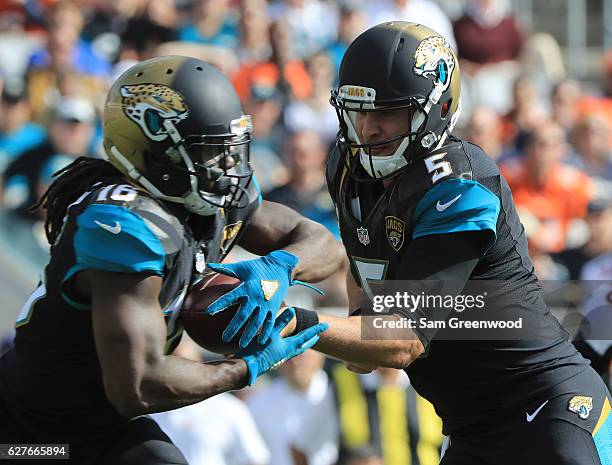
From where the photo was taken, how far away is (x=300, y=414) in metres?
5.65

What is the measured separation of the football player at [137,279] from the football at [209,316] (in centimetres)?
4

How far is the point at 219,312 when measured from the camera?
3105mm

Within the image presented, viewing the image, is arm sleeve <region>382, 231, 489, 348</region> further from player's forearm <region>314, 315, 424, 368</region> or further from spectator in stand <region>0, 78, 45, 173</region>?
spectator in stand <region>0, 78, 45, 173</region>

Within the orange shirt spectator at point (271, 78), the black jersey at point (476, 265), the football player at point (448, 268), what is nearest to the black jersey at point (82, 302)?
the football player at point (448, 268)

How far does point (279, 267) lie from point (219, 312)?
0.24 meters

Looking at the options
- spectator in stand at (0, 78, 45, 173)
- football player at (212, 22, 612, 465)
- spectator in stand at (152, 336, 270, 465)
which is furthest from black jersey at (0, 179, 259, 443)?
spectator in stand at (0, 78, 45, 173)

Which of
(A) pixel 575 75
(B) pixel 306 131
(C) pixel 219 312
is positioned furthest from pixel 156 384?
(A) pixel 575 75

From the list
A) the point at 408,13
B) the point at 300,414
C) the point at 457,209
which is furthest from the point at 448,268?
the point at 408,13

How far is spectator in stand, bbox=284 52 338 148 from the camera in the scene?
7324 millimetres

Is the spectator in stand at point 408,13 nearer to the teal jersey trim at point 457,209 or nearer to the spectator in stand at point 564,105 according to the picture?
the spectator in stand at point 564,105

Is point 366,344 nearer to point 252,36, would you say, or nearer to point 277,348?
point 277,348

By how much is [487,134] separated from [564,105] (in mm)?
1015

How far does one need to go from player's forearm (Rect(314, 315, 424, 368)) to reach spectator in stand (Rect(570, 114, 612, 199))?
503 cm

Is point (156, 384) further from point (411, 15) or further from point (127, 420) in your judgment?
point (411, 15)
